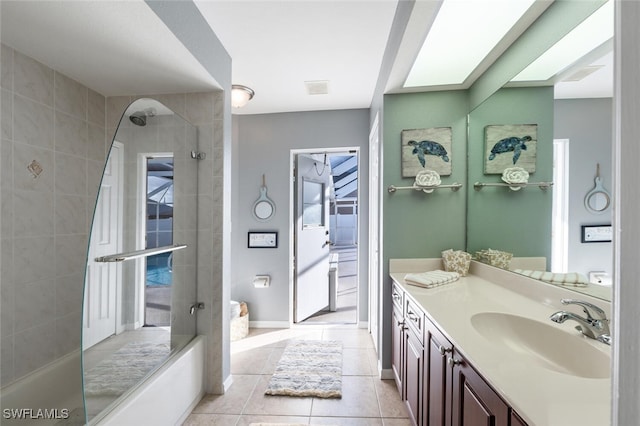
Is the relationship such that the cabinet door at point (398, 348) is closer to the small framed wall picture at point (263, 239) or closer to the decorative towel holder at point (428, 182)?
the decorative towel holder at point (428, 182)

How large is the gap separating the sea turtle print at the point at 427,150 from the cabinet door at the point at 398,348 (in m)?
1.21

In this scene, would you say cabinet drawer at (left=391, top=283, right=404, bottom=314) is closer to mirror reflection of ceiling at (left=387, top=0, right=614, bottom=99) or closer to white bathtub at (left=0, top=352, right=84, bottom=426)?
mirror reflection of ceiling at (left=387, top=0, right=614, bottom=99)

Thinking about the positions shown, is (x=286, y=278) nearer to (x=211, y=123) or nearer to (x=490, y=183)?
(x=211, y=123)

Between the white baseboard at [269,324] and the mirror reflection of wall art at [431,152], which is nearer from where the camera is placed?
the mirror reflection of wall art at [431,152]

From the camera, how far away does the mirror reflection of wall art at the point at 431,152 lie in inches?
87.3

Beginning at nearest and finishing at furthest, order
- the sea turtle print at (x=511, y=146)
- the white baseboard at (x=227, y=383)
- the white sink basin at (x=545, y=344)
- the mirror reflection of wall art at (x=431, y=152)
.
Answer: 1. the white sink basin at (x=545, y=344)
2. the sea turtle print at (x=511, y=146)
3. the white baseboard at (x=227, y=383)
4. the mirror reflection of wall art at (x=431, y=152)

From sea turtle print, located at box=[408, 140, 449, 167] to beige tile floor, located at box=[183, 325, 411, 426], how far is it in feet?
5.92

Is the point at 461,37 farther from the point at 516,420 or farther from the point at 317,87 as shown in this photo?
the point at 516,420

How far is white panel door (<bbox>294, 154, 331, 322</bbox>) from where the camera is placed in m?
3.39

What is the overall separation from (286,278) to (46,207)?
2207mm

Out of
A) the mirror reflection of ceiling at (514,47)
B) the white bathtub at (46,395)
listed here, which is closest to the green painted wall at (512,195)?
the mirror reflection of ceiling at (514,47)

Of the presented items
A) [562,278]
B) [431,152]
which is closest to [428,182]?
[431,152]

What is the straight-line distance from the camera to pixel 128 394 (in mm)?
1410

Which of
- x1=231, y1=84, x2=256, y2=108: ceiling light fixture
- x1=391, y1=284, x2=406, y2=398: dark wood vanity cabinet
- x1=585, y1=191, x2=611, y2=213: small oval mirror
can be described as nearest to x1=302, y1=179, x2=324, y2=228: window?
x1=231, y1=84, x2=256, y2=108: ceiling light fixture
